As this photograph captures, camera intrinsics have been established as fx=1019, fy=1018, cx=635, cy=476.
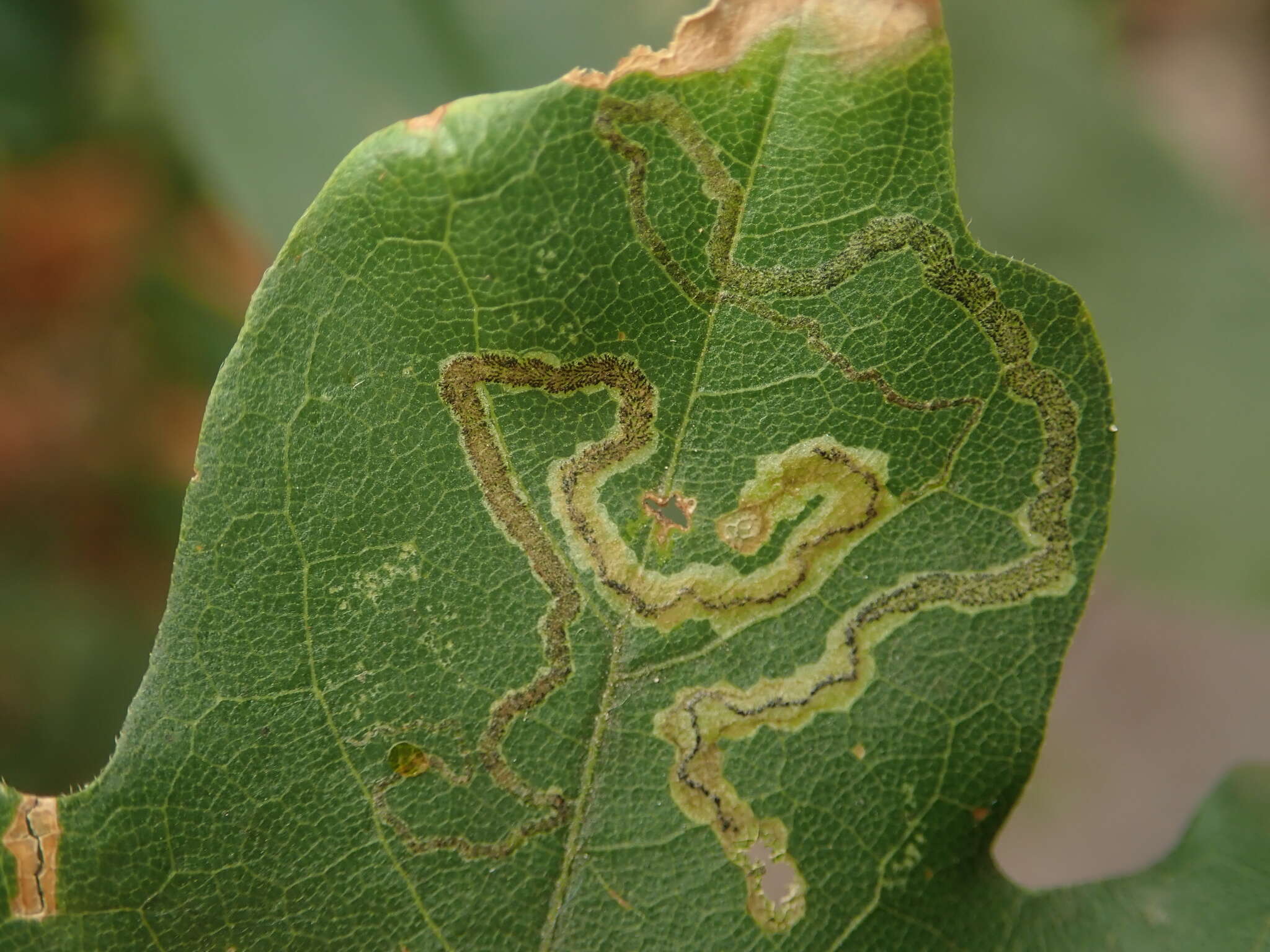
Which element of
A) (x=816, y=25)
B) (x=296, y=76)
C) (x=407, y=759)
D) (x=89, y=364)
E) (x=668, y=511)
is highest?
(x=296, y=76)

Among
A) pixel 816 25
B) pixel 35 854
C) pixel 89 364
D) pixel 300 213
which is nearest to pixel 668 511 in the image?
pixel 816 25

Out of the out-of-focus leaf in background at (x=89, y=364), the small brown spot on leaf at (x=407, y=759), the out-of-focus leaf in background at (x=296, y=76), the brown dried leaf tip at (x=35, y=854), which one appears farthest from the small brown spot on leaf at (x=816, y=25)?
the out-of-focus leaf in background at (x=89, y=364)

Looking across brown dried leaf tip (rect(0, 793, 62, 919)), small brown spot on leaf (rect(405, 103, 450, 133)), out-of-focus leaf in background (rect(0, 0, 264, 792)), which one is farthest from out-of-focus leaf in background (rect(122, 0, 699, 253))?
brown dried leaf tip (rect(0, 793, 62, 919))

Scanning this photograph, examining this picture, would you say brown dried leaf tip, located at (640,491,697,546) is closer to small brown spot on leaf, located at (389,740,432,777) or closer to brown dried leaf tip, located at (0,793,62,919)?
small brown spot on leaf, located at (389,740,432,777)

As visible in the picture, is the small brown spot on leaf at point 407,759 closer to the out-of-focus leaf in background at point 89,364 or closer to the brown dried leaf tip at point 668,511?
the brown dried leaf tip at point 668,511

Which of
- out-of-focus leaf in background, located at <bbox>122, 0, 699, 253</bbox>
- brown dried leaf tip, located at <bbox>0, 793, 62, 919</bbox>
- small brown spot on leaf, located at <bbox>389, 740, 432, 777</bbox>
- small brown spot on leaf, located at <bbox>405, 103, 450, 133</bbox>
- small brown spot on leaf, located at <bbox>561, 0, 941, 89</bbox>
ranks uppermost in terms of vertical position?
out-of-focus leaf in background, located at <bbox>122, 0, 699, 253</bbox>

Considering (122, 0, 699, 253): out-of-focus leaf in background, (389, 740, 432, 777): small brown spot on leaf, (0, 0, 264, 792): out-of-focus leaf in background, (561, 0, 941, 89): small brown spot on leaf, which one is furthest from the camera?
(0, 0, 264, 792): out-of-focus leaf in background

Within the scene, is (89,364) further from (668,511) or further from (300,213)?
(668,511)
